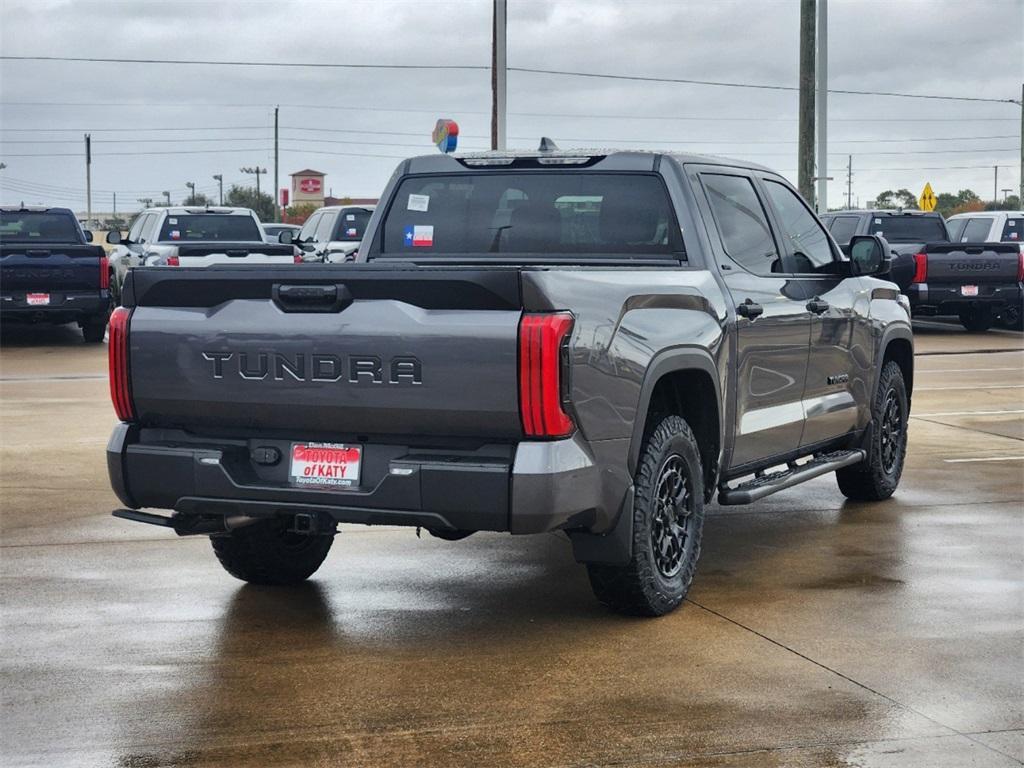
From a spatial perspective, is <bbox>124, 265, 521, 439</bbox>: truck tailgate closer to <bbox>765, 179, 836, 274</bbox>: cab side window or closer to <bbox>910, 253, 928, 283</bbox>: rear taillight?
<bbox>765, 179, 836, 274</bbox>: cab side window

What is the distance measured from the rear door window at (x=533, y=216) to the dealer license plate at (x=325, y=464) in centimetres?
196

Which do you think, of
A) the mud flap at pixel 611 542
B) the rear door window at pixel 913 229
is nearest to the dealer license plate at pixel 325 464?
the mud flap at pixel 611 542

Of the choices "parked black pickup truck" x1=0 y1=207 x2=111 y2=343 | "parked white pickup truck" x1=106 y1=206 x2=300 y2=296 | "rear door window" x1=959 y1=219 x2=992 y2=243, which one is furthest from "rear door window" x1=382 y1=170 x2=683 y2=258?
"rear door window" x1=959 y1=219 x2=992 y2=243

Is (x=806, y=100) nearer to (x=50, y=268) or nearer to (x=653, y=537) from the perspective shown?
(x=50, y=268)

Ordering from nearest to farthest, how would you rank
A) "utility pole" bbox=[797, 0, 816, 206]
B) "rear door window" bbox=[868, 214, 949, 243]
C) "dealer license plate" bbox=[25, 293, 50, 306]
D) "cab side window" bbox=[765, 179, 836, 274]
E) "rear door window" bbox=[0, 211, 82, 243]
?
"cab side window" bbox=[765, 179, 836, 274] → "dealer license plate" bbox=[25, 293, 50, 306] → "rear door window" bbox=[0, 211, 82, 243] → "utility pole" bbox=[797, 0, 816, 206] → "rear door window" bbox=[868, 214, 949, 243]

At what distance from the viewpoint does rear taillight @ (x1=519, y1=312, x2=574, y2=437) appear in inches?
222

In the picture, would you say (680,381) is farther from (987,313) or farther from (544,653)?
(987,313)

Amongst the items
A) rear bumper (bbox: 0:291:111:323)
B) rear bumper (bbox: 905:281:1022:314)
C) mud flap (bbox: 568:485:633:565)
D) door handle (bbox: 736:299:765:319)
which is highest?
door handle (bbox: 736:299:765:319)

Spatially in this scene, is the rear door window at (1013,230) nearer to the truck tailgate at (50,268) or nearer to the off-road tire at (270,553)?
the truck tailgate at (50,268)

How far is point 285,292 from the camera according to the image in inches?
237

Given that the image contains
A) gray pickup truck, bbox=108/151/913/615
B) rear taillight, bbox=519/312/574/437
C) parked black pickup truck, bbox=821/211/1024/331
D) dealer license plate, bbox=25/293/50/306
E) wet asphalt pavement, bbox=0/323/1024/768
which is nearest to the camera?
wet asphalt pavement, bbox=0/323/1024/768

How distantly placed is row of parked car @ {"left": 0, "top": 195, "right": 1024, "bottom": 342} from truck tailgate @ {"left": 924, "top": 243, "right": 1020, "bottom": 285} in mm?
15

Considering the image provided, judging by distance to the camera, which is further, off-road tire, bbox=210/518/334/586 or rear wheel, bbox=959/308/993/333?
rear wheel, bbox=959/308/993/333

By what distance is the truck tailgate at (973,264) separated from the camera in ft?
79.9
